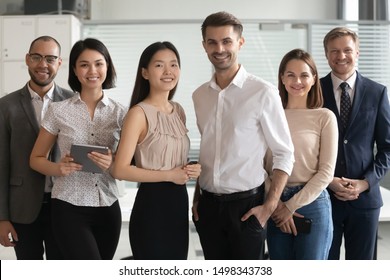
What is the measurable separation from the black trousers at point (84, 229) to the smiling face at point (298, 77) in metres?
0.92

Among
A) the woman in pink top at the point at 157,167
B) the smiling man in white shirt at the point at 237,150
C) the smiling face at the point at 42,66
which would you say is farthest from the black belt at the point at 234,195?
the smiling face at the point at 42,66

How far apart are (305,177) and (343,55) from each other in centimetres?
66

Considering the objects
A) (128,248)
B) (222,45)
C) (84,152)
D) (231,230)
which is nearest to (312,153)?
(231,230)

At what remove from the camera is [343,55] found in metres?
2.37

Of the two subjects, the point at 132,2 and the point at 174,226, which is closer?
the point at 174,226

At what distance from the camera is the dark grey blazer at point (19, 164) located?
229 centimetres

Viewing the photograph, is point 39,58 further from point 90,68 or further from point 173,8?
point 173,8

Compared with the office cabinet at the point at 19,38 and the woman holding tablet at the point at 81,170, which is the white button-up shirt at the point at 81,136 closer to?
the woman holding tablet at the point at 81,170

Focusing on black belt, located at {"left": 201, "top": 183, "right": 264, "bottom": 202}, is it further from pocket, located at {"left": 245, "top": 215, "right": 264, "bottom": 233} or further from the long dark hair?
the long dark hair

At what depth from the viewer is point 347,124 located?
234 cm

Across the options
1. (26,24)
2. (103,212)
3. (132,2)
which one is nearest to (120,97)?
(26,24)

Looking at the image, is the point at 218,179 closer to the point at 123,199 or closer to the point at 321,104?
the point at 321,104

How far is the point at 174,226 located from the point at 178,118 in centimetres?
43

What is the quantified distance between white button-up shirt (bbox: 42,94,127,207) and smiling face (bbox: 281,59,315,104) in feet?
2.50
